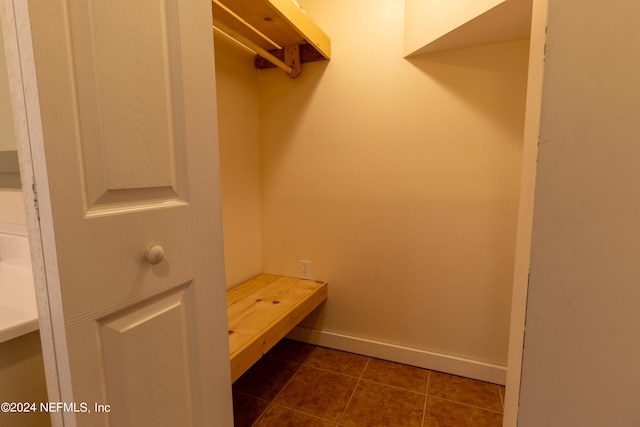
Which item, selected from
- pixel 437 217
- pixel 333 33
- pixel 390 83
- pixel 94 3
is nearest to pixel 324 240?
pixel 437 217

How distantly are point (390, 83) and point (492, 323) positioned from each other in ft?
4.73

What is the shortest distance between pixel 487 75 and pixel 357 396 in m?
1.78

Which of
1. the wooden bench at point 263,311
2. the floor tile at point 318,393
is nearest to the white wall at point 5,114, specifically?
the wooden bench at point 263,311

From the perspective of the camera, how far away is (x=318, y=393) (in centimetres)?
158

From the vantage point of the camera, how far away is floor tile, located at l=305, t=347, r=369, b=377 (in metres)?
1.77

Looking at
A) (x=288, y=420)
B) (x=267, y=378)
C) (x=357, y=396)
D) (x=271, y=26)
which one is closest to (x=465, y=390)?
(x=357, y=396)

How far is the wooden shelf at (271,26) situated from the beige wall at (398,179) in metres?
0.13

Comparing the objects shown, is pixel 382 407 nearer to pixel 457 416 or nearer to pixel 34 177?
pixel 457 416

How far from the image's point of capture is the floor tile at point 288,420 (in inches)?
54.4

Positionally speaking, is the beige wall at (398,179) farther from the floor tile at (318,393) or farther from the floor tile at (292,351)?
the floor tile at (318,393)

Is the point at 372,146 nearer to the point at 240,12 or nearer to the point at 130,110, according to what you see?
the point at 240,12

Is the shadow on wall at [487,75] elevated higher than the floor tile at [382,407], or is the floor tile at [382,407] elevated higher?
the shadow on wall at [487,75]

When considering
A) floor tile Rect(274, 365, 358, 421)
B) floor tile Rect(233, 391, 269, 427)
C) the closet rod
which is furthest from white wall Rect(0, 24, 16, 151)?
floor tile Rect(274, 365, 358, 421)

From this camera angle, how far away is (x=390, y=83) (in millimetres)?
1688
